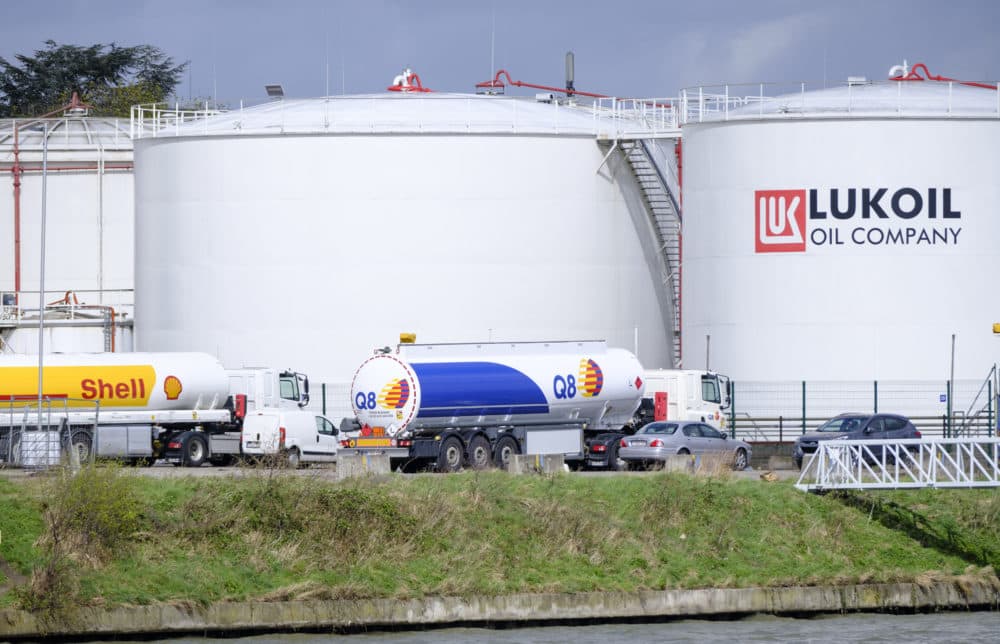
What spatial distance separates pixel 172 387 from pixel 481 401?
31.1 feet

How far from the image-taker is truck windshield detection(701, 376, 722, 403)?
5066 cm

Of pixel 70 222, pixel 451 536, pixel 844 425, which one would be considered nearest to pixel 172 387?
pixel 451 536

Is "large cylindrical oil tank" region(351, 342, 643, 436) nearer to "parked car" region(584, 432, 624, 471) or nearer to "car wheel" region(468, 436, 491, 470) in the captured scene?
"car wheel" region(468, 436, 491, 470)

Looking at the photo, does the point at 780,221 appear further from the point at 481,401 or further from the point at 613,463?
the point at 481,401

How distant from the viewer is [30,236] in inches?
2672

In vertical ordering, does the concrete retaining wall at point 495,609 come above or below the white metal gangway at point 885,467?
below

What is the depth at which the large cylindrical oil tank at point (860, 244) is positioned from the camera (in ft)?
172

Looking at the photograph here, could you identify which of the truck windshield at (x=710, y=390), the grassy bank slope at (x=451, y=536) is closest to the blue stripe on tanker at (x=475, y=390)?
the grassy bank slope at (x=451, y=536)

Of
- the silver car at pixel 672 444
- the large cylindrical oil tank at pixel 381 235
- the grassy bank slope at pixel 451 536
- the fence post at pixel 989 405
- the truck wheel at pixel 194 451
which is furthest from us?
the large cylindrical oil tank at pixel 381 235

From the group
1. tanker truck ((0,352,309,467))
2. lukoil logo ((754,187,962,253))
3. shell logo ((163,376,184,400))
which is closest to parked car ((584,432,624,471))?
tanker truck ((0,352,309,467))

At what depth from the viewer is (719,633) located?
97.6 feet

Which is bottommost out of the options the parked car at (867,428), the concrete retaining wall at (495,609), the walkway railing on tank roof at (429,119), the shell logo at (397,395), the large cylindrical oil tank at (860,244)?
the concrete retaining wall at (495,609)

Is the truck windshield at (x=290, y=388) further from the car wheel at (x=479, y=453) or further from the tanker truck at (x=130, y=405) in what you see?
the car wheel at (x=479, y=453)

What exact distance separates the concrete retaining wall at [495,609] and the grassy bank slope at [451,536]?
0.29m
